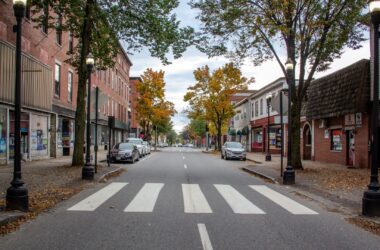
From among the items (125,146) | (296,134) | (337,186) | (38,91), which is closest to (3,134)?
(38,91)

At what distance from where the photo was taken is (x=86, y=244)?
20.6 feet

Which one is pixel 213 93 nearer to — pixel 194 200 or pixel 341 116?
pixel 341 116

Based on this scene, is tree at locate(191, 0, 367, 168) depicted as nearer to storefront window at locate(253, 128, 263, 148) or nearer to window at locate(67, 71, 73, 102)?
window at locate(67, 71, 73, 102)

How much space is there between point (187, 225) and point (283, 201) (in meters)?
4.22

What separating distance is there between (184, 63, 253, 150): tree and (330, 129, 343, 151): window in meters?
23.9

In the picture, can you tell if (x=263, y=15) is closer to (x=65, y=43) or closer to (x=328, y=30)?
(x=328, y=30)

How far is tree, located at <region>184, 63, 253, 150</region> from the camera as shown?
51.7 metres

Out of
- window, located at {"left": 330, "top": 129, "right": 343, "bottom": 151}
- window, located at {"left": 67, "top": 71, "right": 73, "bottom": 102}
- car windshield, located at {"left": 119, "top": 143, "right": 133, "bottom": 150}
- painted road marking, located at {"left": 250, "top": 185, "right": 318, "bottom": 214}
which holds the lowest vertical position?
painted road marking, located at {"left": 250, "top": 185, "right": 318, "bottom": 214}

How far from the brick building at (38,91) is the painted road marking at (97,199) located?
363 inches

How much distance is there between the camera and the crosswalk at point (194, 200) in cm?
938

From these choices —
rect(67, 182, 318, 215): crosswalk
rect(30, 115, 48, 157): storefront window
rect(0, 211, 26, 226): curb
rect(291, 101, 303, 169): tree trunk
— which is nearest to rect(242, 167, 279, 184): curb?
rect(291, 101, 303, 169): tree trunk

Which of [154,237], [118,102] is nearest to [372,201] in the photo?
[154,237]

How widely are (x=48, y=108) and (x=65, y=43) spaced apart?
6072 millimetres

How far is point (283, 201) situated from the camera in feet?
36.4
